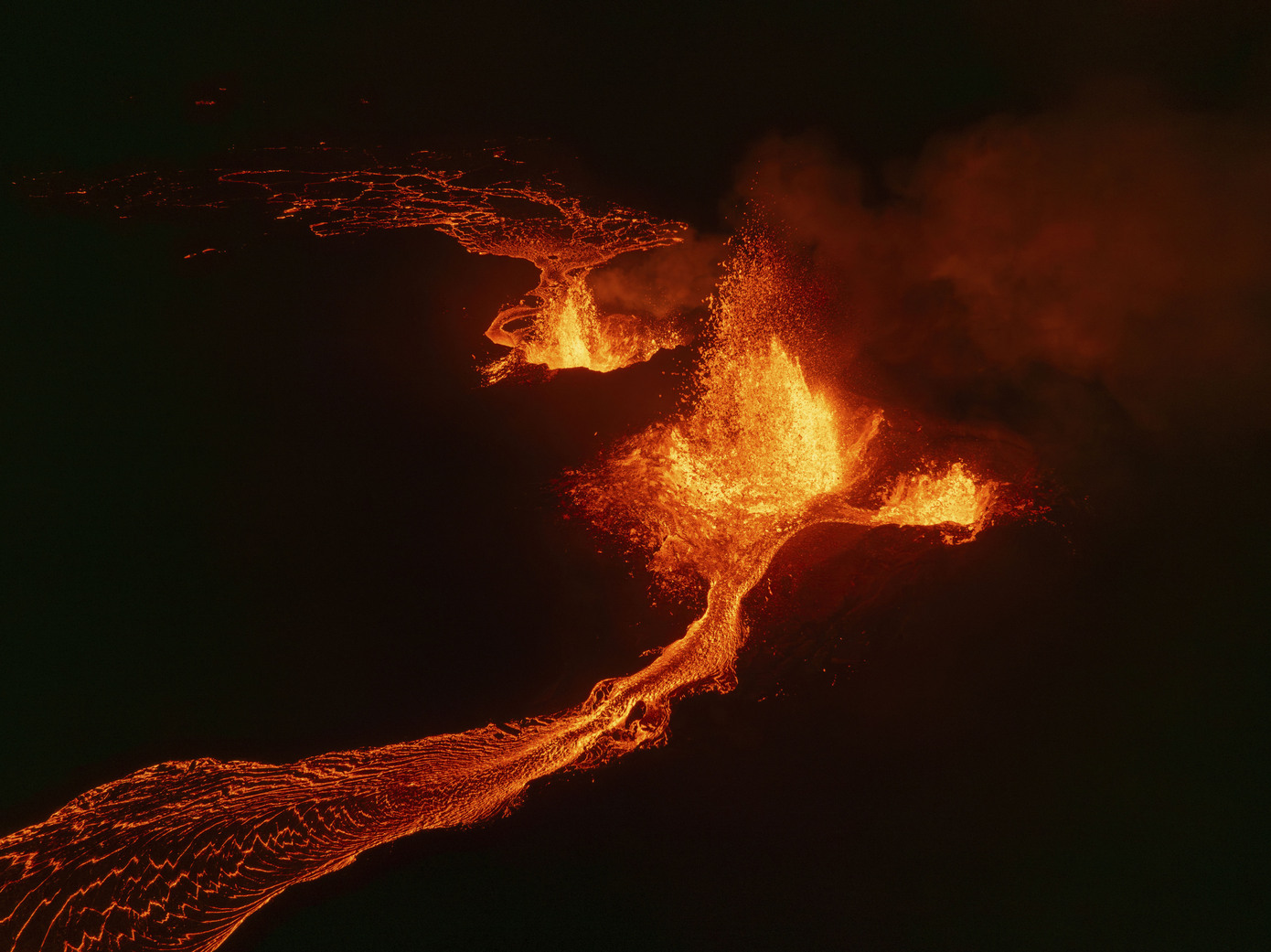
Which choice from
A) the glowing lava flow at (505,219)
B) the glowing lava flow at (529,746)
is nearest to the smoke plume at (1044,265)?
the glowing lava flow at (529,746)

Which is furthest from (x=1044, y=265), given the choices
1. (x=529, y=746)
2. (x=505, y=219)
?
(x=529, y=746)

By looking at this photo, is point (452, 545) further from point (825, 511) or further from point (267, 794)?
point (825, 511)

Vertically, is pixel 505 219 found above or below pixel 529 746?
above

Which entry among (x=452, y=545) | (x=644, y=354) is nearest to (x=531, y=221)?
(x=644, y=354)

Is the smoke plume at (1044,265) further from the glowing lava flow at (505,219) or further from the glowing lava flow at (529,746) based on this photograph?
the glowing lava flow at (505,219)

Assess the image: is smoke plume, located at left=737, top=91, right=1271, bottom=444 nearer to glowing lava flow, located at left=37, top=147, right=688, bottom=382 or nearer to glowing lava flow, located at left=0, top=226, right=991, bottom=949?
glowing lava flow, located at left=0, top=226, right=991, bottom=949

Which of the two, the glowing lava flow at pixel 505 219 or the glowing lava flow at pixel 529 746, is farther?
the glowing lava flow at pixel 505 219

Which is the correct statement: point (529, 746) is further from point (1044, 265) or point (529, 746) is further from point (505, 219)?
point (1044, 265)
